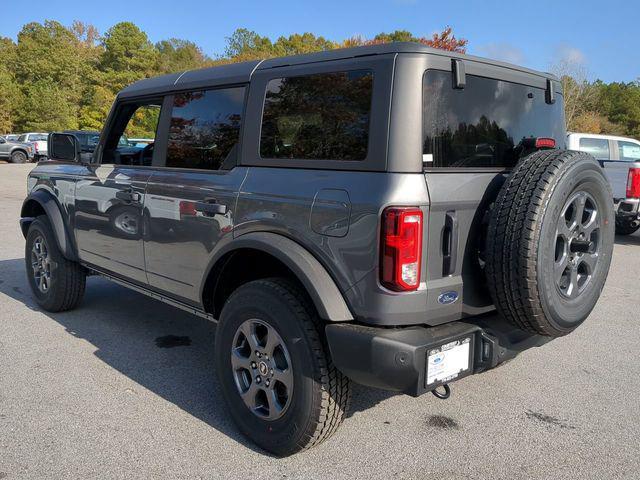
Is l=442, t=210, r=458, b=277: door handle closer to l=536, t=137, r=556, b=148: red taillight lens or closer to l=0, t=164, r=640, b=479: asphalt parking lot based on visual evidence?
l=536, t=137, r=556, b=148: red taillight lens

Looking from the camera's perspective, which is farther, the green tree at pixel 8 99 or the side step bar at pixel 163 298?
the green tree at pixel 8 99

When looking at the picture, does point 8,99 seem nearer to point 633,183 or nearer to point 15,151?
point 15,151

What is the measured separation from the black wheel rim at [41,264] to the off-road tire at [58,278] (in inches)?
1.9

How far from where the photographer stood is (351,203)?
245 cm

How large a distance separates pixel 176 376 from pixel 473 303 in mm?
2166

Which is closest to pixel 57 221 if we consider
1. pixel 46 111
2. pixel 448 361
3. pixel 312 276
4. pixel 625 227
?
pixel 312 276

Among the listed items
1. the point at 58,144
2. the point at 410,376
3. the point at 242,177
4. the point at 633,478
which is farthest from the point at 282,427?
the point at 58,144

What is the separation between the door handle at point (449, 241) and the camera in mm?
2498

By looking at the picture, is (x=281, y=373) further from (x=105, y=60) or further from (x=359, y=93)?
(x=105, y=60)

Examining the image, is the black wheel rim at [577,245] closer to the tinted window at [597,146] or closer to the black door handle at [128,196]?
the black door handle at [128,196]

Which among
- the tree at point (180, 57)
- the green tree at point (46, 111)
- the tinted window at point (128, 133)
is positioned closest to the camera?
the tinted window at point (128, 133)

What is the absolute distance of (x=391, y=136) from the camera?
2432mm

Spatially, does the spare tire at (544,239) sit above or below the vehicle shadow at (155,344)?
above

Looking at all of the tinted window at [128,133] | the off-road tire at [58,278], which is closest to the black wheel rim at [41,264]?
the off-road tire at [58,278]
